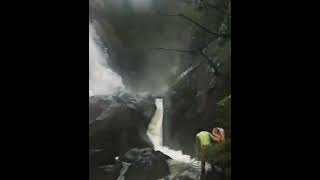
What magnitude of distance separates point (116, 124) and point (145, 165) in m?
0.28

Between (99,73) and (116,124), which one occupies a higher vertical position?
(99,73)

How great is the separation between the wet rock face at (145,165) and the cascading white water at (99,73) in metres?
0.35

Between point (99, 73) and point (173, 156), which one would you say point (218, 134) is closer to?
point (173, 156)

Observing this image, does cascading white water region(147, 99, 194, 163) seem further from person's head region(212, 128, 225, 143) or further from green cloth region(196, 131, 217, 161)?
person's head region(212, 128, 225, 143)

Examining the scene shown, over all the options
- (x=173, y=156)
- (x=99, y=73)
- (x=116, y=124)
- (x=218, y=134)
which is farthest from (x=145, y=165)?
(x=99, y=73)

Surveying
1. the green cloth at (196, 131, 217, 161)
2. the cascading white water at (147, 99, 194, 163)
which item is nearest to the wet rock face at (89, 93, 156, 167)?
the cascading white water at (147, 99, 194, 163)

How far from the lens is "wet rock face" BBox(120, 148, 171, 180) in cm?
214

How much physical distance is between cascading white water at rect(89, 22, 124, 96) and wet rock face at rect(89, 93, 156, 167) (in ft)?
0.14

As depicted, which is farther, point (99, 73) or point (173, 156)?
point (173, 156)

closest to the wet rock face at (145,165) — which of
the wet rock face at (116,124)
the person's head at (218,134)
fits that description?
the wet rock face at (116,124)

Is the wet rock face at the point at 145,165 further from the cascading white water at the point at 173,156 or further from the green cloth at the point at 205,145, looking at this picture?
the green cloth at the point at 205,145

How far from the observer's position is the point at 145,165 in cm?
217

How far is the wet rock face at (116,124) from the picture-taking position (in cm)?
211
